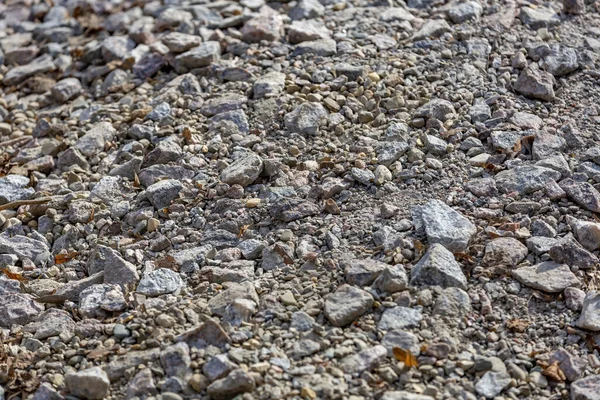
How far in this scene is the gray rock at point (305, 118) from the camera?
397 centimetres

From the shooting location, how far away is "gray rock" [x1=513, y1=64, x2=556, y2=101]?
408cm

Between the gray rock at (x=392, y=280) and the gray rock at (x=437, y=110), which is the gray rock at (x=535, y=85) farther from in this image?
the gray rock at (x=392, y=280)

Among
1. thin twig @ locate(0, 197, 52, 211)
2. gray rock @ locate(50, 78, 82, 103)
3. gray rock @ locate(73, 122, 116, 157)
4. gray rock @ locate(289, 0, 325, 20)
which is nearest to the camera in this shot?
thin twig @ locate(0, 197, 52, 211)

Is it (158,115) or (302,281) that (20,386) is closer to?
(302,281)

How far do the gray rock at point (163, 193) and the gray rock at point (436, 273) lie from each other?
1212 millimetres

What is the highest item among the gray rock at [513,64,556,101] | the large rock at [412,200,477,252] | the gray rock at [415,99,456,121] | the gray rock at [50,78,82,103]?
the gray rock at [513,64,556,101]

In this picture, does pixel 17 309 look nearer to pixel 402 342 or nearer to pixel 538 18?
pixel 402 342

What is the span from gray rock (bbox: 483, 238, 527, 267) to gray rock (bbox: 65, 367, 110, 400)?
1.54m

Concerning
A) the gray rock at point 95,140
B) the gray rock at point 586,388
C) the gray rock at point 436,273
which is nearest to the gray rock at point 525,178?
the gray rock at point 436,273

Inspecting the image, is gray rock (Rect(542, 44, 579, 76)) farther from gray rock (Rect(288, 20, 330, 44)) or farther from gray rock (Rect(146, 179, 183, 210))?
gray rock (Rect(146, 179, 183, 210))

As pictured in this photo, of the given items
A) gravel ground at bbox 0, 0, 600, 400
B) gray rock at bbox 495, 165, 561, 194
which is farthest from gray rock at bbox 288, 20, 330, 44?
gray rock at bbox 495, 165, 561, 194

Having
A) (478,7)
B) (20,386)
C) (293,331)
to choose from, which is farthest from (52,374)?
(478,7)

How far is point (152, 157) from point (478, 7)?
6.98 feet

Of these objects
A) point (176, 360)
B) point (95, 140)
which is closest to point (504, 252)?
point (176, 360)
